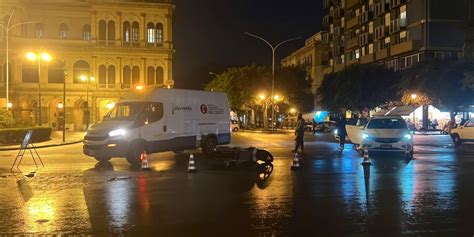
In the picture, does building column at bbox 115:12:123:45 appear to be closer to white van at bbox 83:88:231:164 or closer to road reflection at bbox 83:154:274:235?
white van at bbox 83:88:231:164

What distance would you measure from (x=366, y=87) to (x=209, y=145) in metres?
40.0

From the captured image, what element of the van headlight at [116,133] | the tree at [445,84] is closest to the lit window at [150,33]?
the tree at [445,84]

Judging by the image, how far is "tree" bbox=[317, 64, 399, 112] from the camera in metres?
59.3

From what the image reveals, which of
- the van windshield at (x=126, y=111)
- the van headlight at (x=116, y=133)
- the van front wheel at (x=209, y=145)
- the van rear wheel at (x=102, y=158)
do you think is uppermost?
the van windshield at (x=126, y=111)

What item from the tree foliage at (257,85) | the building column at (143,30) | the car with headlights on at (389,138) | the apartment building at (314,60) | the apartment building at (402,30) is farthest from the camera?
the apartment building at (314,60)

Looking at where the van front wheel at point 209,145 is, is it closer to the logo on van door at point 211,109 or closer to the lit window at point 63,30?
the logo on van door at point 211,109

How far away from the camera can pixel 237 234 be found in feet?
26.1

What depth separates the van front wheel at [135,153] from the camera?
18.9 metres

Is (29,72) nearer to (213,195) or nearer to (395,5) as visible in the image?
(395,5)

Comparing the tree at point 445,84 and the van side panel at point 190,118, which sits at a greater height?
the tree at point 445,84

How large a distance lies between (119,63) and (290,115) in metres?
29.5

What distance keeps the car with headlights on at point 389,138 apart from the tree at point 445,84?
25011mm

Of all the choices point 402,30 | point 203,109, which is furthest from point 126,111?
point 402,30

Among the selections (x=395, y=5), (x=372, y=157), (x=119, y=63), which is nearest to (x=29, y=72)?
(x=119, y=63)
